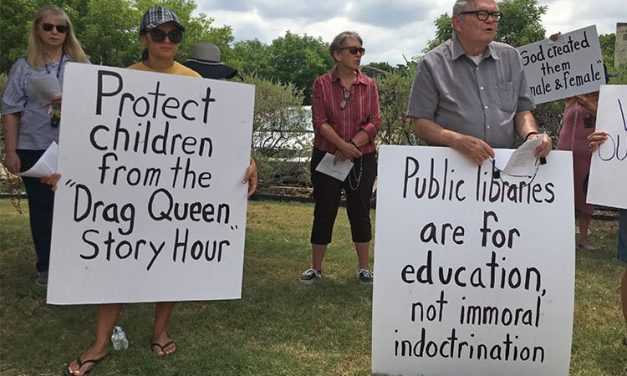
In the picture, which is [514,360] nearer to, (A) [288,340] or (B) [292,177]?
(A) [288,340]

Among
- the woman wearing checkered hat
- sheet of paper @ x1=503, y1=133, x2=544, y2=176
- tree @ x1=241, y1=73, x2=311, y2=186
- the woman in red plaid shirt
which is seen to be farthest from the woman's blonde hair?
tree @ x1=241, y1=73, x2=311, y2=186

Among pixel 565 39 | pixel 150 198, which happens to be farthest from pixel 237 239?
pixel 565 39

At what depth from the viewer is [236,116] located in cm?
281

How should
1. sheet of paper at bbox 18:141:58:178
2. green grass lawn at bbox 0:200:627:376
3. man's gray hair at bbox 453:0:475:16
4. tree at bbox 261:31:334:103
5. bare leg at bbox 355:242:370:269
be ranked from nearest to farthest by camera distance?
sheet of paper at bbox 18:141:58:178
man's gray hair at bbox 453:0:475:16
green grass lawn at bbox 0:200:627:376
bare leg at bbox 355:242:370:269
tree at bbox 261:31:334:103

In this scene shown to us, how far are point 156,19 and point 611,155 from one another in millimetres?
2320

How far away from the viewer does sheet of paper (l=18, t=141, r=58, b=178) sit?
2.48m

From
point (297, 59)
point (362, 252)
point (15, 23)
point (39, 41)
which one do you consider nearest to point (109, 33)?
point (15, 23)

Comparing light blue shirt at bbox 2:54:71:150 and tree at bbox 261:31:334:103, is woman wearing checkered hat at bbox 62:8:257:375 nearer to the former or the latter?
light blue shirt at bbox 2:54:71:150

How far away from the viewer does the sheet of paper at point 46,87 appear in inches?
136

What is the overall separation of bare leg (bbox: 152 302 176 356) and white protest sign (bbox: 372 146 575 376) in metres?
1.12

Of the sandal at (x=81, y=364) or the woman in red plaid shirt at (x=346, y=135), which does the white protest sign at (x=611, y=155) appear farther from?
the sandal at (x=81, y=364)

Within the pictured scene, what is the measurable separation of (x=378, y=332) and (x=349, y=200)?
74.0 inches

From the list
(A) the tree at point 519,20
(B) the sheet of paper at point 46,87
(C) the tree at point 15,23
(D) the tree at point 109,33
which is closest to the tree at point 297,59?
(A) the tree at point 519,20

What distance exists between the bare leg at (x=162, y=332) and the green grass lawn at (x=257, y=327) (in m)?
0.05
